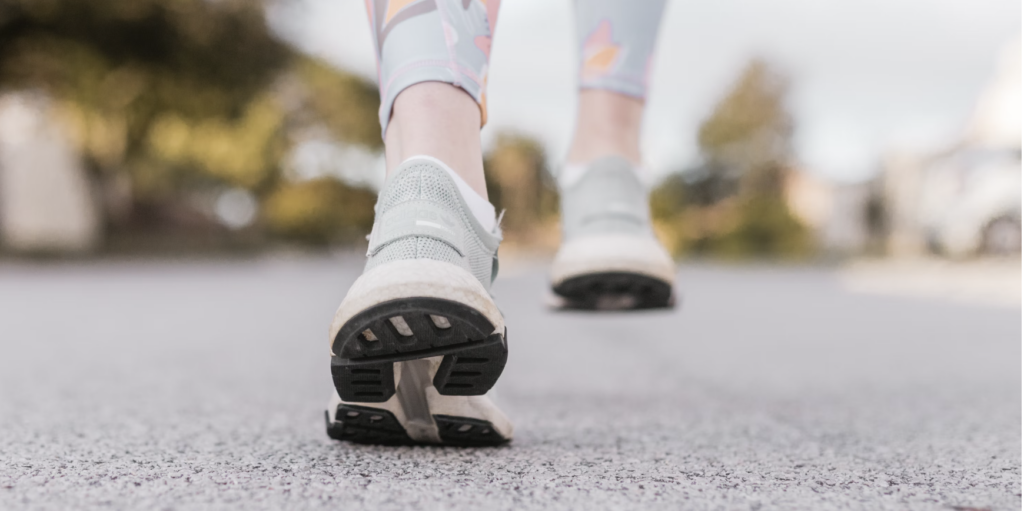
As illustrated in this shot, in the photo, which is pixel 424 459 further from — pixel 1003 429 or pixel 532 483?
pixel 1003 429

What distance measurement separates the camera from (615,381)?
1599 mm

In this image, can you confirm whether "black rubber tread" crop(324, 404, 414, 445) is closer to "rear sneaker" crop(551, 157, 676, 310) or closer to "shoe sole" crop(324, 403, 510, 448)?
"shoe sole" crop(324, 403, 510, 448)

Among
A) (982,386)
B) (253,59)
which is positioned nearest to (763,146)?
(253,59)

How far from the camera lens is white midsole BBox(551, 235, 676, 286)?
3.67ft

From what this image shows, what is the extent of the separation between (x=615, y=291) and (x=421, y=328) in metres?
0.51

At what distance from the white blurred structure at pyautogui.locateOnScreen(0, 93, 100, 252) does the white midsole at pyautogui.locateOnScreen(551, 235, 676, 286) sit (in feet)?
40.5

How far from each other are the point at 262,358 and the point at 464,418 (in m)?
1.21

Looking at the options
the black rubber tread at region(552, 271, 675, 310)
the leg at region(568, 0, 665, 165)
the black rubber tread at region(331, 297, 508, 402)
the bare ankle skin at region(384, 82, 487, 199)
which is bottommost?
the black rubber tread at region(331, 297, 508, 402)

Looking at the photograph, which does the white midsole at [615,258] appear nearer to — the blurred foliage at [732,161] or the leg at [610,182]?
the leg at [610,182]

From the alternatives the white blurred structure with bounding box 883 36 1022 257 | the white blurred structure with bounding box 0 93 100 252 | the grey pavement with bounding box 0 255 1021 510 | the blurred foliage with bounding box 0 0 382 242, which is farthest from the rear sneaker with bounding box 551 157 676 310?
the white blurred structure with bounding box 0 93 100 252

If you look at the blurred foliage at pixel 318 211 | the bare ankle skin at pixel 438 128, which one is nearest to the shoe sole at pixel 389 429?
the bare ankle skin at pixel 438 128

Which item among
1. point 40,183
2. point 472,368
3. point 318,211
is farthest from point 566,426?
point 318,211

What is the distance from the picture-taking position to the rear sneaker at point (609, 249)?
3.69 ft

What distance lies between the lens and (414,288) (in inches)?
28.4
